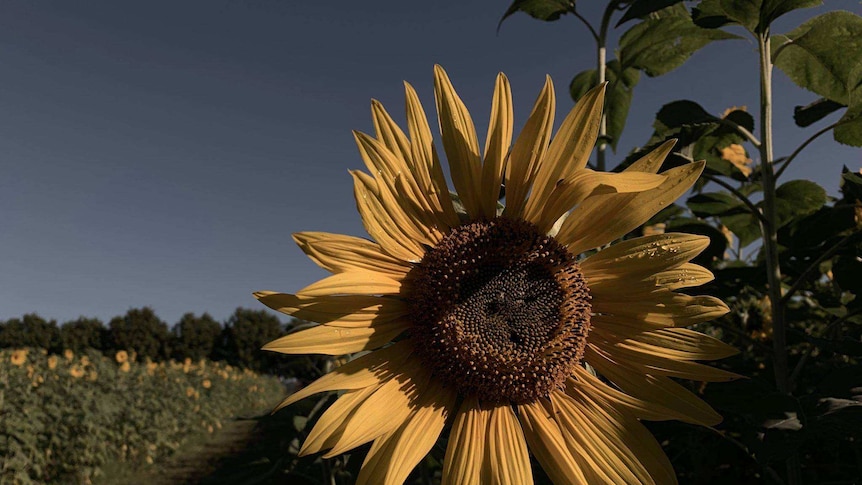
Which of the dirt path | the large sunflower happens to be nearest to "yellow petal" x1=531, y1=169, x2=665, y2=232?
the large sunflower

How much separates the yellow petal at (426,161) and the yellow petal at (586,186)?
215 mm

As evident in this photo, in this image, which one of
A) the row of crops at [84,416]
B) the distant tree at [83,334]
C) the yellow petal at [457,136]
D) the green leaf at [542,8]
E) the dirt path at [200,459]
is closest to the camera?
the yellow petal at [457,136]

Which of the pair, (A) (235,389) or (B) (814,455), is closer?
(B) (814,455)

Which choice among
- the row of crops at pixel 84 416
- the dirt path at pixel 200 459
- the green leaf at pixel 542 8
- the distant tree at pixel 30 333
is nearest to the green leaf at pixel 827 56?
the green leaf at pixel 542 8

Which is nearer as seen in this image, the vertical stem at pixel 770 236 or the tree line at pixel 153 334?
the vertical stem at pixel 770 236

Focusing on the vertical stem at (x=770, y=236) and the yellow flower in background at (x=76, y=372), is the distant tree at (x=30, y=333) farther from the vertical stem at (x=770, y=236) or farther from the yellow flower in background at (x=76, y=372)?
the vertical stem at (x=770, y=236)

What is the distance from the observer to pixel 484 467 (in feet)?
3.90

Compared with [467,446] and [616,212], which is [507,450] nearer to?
[467,446]

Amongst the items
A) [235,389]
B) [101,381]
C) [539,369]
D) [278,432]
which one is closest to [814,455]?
[539,369]

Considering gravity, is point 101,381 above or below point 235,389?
above

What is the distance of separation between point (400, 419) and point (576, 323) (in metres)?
0.43

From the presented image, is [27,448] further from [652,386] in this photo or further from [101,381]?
[652,386]

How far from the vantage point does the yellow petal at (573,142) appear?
1.21 meters

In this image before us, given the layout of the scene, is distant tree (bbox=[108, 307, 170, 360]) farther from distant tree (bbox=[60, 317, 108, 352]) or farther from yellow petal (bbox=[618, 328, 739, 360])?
yellow petal (bbox=[618, 328, 739, 360])
